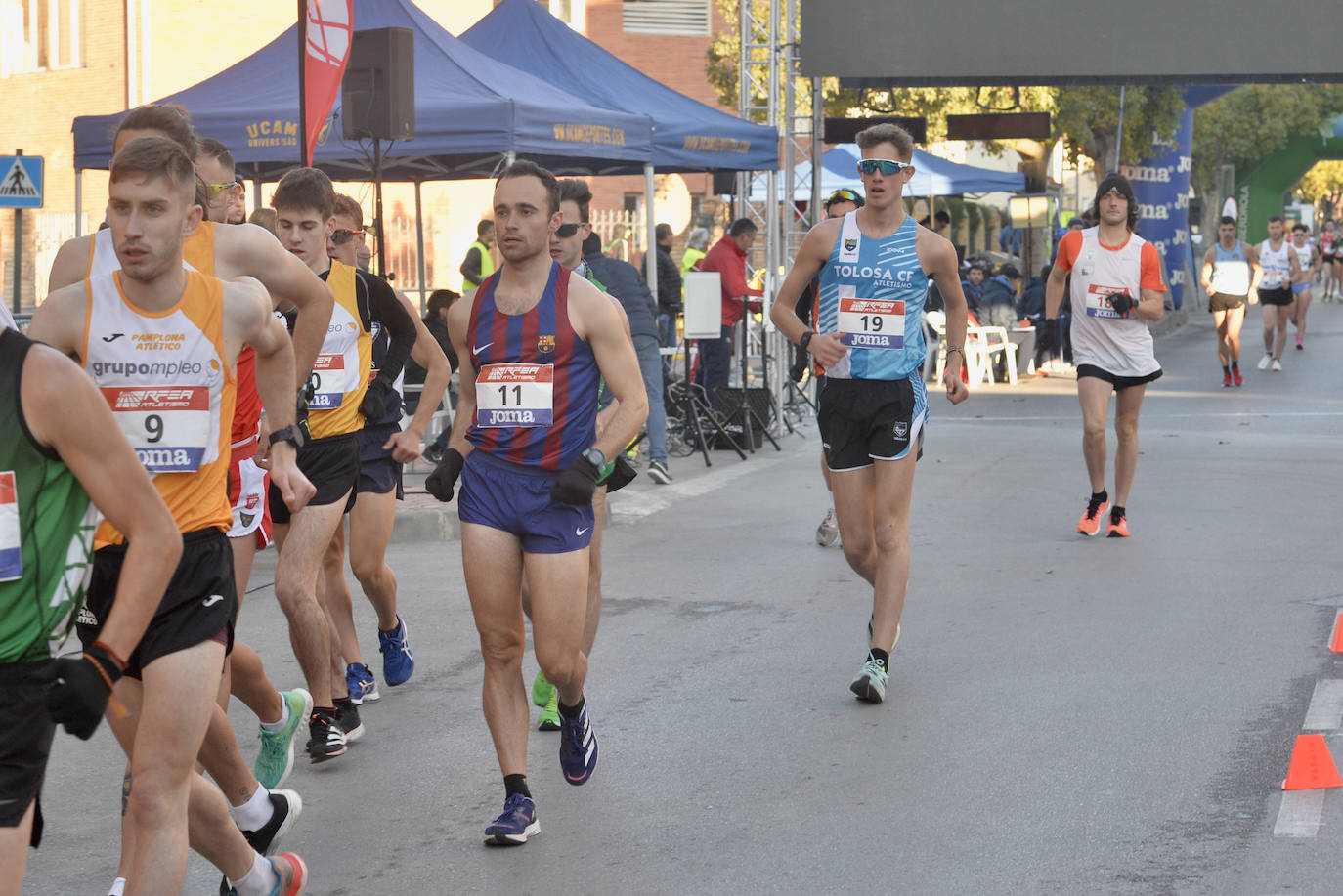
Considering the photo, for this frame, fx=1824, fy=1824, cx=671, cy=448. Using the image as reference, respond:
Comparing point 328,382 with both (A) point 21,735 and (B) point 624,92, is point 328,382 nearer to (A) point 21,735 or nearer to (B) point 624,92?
(A) point 21,735

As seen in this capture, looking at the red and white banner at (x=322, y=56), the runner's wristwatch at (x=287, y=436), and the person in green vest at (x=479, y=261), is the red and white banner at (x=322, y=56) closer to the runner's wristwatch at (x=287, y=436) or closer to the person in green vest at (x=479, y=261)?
the person in green vest at (x=479, y=261)

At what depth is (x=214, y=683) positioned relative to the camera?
153 inches

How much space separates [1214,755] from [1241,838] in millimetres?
923

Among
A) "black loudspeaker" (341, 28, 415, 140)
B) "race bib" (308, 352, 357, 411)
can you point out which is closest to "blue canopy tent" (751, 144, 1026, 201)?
"black loudspeaker" (341, 28, 415, 140)

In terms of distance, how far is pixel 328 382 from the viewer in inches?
252

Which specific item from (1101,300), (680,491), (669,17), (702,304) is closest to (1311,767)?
(1101,300)

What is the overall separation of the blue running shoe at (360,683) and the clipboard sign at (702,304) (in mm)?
8838

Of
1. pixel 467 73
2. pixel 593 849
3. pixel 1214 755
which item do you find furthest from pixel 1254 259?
pixel 593 849

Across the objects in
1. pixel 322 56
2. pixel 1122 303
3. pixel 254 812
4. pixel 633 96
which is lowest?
pixel 254 812

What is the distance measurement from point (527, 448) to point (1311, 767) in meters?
2.60

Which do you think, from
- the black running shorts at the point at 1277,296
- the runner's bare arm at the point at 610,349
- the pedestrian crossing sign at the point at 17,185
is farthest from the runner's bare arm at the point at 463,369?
the black running shorts at the point at 1277,296

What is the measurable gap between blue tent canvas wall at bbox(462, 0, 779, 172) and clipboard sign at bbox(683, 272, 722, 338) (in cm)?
115

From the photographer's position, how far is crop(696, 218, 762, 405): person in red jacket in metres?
16.9

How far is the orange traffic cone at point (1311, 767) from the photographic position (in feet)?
18.1
